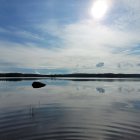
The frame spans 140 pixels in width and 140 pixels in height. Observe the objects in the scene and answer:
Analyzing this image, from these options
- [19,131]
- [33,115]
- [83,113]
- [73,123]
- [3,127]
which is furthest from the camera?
[83,113]

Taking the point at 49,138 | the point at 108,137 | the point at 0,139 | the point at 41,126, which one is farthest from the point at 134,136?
the point at 0,139

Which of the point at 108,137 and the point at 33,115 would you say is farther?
the point at 33,115

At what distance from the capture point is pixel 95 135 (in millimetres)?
15102

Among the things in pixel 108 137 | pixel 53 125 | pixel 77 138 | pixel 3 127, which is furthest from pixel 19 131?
pixel 108 137

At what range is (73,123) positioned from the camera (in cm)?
1867

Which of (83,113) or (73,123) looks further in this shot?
(83,113)

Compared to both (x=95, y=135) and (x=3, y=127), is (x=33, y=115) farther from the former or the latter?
(x=95, y=135)

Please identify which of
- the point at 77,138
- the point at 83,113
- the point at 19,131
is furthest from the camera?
the point at 83,113

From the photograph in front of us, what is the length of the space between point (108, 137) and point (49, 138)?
3.46 meters

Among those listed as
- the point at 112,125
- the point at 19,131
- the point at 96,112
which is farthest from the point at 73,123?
the point at 96,112

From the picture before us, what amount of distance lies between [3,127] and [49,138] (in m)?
4.43

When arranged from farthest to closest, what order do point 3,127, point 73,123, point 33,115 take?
point 33,115 < point 73,123 < point 3,127

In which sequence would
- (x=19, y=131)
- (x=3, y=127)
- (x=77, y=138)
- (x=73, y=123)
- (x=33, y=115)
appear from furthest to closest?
1. (x=33, y=115)
2. (x=73, y=123)
3. (x=3, y=127)
4. (x=19, y=131)
5. (x=77, y=138)

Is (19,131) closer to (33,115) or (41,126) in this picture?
(41,126)
